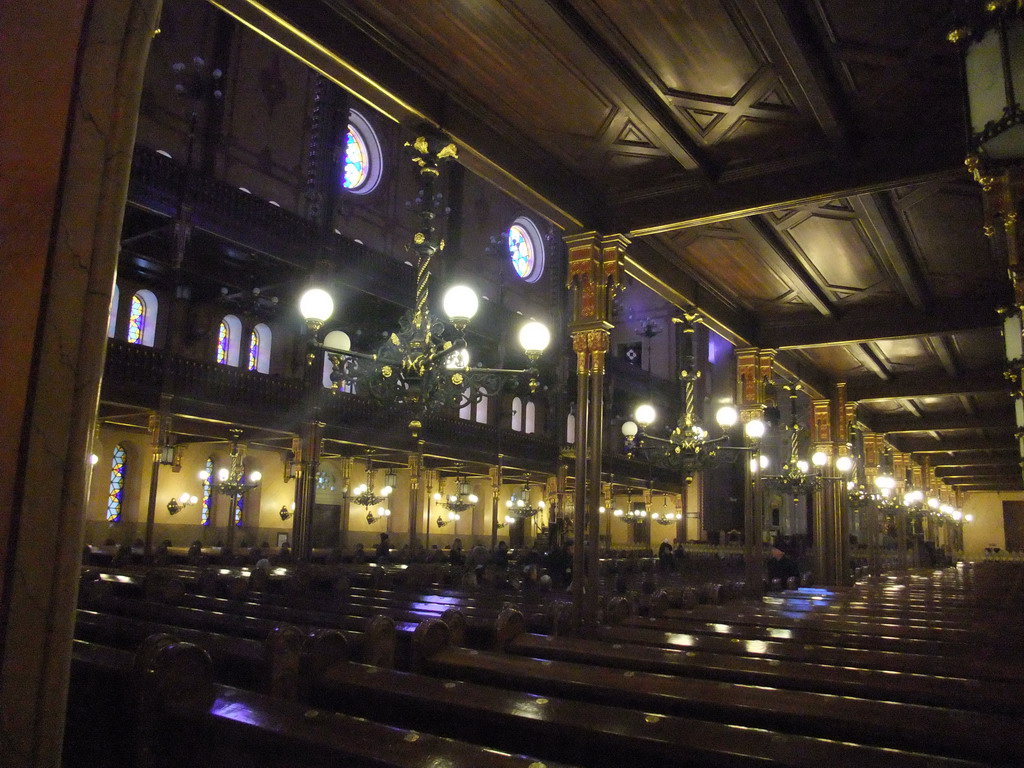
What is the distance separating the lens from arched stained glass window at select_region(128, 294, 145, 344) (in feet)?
64.3

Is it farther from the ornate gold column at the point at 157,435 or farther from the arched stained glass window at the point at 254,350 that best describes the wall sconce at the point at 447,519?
the ornate gold column at the point at 157,435

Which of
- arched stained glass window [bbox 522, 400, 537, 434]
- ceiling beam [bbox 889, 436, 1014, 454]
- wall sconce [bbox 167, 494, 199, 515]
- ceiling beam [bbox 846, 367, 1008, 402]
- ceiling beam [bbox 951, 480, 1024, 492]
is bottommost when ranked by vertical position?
wall sconce [bbox 167, 494, 199, 515]

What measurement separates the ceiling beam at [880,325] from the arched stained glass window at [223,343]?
15.7 metres

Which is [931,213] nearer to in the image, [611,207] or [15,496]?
[611,207]

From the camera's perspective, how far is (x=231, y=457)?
22.5 m

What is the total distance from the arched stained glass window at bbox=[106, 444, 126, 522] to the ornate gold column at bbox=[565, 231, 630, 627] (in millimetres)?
16637

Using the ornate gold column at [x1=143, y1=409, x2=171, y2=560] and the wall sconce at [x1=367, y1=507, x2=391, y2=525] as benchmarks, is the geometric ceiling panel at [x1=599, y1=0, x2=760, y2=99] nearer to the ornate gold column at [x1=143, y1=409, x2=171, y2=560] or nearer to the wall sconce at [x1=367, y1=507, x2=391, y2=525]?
the ornate gold column at [x1=143, y1=409, x2=171, y2=560]

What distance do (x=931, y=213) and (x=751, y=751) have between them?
7.81 meters

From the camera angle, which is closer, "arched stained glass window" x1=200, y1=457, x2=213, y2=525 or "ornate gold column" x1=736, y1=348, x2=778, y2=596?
"ornate gold column" x1=736, y1=348, x2=778, y2=596

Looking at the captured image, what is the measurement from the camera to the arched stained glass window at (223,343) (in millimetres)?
21797

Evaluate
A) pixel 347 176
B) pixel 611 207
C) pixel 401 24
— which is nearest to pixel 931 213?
pixel 611 207

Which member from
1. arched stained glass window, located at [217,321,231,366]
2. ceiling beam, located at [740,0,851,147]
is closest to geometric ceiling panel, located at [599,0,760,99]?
ceiling beam, located at [740,0,851,147]

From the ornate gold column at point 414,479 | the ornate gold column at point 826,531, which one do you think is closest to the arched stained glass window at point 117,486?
the ornate gold column at point 414,479

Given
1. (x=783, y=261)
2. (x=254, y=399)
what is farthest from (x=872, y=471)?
(x=254, y=399)
